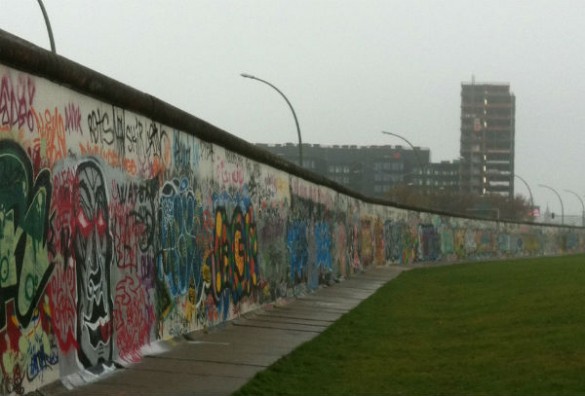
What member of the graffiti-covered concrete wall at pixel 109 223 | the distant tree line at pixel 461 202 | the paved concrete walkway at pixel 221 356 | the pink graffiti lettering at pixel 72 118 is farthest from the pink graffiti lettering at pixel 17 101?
the distant tree line at pixel 461 202

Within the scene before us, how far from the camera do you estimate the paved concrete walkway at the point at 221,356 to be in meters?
10.2

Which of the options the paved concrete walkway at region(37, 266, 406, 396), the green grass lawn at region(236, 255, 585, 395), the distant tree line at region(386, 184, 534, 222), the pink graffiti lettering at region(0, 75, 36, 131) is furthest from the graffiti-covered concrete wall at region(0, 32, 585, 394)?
the distant tree line at region(386, 184, 534, 222)

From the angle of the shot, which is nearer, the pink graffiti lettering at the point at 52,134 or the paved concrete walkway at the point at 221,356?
the pink graffiti lettering at the point at 52,134

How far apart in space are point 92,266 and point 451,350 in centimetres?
A: 529

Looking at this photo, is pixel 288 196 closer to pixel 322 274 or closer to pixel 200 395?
pixel 322 274

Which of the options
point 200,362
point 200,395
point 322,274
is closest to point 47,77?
point 200,395

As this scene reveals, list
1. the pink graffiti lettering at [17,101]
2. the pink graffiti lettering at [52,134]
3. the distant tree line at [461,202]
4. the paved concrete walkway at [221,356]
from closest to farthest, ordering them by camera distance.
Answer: the pink graffiti lettering at [17,101] < the pink graffiti lettering at [52,134] < the paved concrete walkway at [221,356] < the distant tree line at [461,202]

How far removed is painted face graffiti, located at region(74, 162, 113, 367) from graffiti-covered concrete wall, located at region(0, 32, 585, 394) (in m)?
0.02

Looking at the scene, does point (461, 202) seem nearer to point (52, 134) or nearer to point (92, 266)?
point (92, 266)

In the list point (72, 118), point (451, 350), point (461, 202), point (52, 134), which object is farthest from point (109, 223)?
point (461, 202)

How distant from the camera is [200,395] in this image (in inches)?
389

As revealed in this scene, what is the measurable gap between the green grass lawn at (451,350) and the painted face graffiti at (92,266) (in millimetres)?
1453

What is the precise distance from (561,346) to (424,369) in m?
1.70

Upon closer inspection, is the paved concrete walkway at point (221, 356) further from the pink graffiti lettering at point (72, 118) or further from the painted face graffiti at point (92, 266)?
the pink graffiti lettering at point (72, 118)
